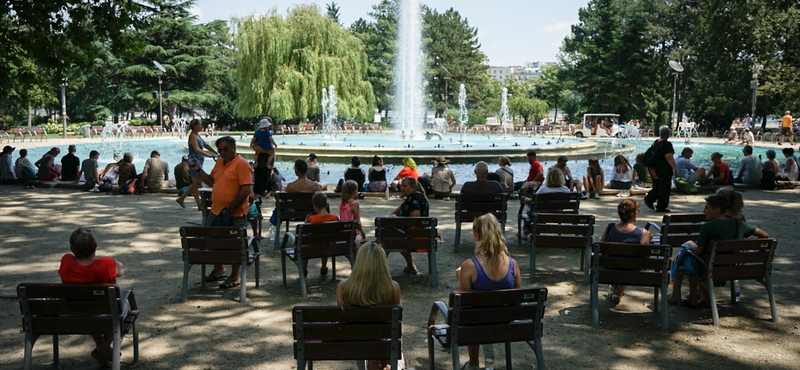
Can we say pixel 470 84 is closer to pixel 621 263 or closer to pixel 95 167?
pixel 95 167

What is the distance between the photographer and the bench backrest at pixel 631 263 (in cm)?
536

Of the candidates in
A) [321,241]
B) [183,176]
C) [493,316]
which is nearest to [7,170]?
[183,176]

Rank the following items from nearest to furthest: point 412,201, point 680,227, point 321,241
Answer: point 321,241 → point 680,227 → point 412,201

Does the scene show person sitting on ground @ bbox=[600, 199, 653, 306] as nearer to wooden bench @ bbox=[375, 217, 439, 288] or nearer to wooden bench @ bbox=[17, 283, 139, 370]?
wooden bench @ bbox=[375, 217, 439, 288]

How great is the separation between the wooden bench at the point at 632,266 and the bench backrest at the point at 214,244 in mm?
3507

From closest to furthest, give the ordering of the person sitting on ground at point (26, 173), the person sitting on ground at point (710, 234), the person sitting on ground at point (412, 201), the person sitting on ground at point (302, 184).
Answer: the person sitting on ground at point (710, 234) → the person sitting on ground at point (412, 201) → the person sitting on ground at point (302, 184) → the person sitting on ground at point (26, 173)

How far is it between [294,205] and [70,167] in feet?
34.1

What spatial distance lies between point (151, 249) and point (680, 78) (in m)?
55.5

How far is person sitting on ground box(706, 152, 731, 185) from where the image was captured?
14.3 meters

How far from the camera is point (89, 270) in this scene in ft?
15.0

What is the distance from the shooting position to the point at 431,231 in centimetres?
681

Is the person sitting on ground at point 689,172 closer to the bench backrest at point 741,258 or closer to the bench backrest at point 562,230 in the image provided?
the bench backrest at point 562,230

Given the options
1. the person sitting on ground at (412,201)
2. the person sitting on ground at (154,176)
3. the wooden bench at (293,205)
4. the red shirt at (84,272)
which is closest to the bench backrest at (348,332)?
the red shirt at (84,272)

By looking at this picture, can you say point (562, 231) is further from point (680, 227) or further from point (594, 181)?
point (594, 181)
